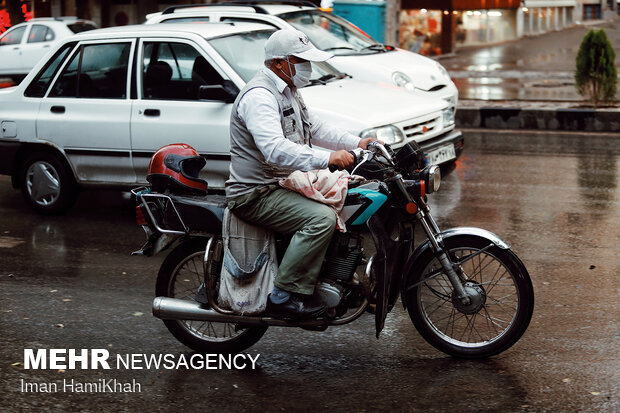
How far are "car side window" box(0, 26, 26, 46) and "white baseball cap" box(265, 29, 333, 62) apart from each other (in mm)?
19617

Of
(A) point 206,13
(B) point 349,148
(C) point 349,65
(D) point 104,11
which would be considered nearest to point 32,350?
(B) point 349,148

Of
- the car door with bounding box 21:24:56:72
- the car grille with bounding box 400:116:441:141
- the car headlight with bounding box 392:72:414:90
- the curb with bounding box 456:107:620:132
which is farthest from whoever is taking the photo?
the car door with bounding box 21:24:56:72

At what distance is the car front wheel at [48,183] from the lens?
331 inches

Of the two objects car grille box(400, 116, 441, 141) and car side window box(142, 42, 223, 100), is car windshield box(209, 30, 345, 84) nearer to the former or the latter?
car side window box(142, 42, 223, 100)

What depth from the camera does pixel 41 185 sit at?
8500 millimetres

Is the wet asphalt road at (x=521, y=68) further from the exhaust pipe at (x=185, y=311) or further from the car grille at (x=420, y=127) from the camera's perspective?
the exhaust pipe at (x=185, y=311)

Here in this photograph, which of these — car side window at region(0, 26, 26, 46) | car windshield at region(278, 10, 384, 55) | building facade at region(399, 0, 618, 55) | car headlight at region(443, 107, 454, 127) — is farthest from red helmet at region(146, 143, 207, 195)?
car side window at region(0, 26, 26, 46)

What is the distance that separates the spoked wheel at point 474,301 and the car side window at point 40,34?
1933 cm

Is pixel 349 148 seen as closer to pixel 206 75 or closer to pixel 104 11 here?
pixel 206 75

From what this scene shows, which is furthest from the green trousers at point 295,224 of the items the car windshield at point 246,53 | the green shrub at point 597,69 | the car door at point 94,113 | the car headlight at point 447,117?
the green shrub at point 597,69

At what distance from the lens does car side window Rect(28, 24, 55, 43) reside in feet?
73.8

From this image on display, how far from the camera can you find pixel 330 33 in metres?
11.9

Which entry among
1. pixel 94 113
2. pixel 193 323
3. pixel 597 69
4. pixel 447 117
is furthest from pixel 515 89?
pixel 193 323

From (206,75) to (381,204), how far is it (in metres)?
3.76
